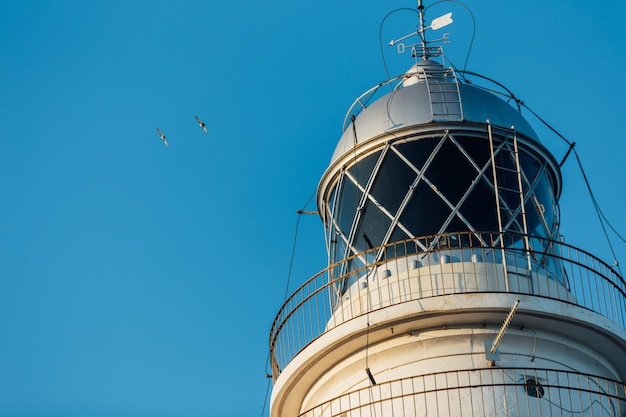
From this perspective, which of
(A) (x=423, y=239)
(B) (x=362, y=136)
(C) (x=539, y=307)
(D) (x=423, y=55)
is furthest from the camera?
(D) (x=423, y=55)

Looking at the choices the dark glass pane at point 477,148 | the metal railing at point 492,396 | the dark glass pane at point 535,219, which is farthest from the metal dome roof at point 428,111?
the metal railing at point 492,396

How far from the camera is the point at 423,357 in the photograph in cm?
1714

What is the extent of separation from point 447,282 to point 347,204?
97.6 inches

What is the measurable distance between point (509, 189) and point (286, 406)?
4.24 metres

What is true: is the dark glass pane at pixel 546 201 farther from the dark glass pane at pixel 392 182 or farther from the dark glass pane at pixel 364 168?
the dark glass pane at pixel 364 168

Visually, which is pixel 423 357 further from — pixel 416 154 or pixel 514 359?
pixel 416 154

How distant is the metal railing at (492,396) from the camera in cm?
1639

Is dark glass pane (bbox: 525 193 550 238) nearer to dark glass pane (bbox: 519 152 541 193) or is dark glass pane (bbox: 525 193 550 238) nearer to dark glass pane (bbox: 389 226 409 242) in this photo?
dark glass pane (bbox: 519 152 541 193)

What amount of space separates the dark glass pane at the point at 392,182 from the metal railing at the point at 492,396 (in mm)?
2767

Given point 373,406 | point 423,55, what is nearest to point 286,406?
point 373,406

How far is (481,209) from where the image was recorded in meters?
18.4

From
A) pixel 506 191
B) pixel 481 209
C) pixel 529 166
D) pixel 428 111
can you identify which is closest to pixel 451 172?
pixel 481 209

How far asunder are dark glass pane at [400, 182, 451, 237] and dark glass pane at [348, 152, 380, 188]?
86 centimetres

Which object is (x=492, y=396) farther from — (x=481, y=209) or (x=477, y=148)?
(x=477, y=148)
